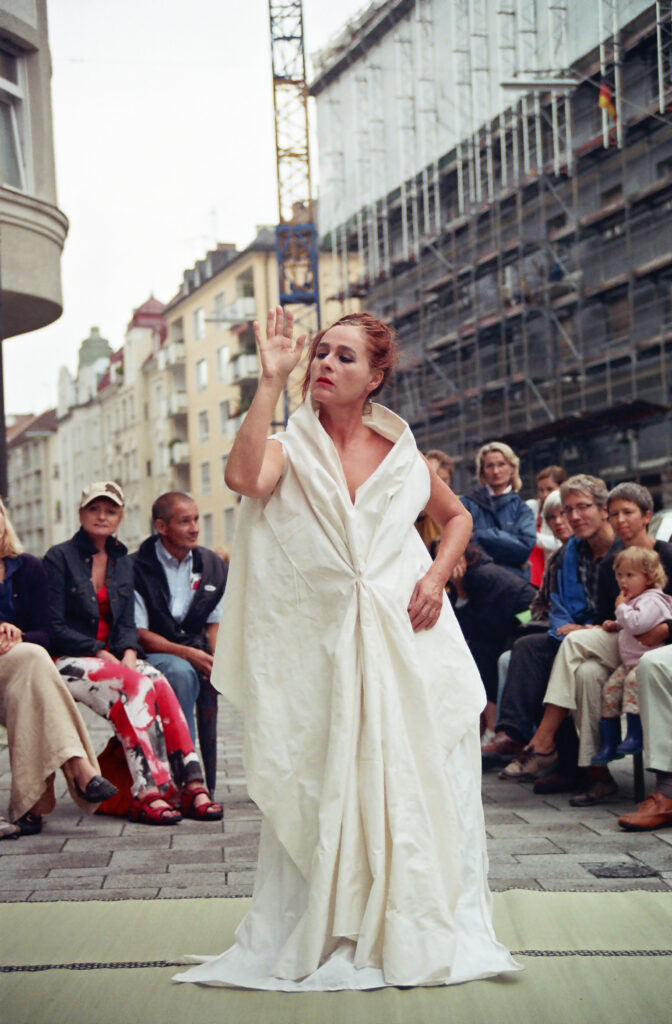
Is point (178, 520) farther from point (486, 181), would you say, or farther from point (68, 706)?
point (486, 181)

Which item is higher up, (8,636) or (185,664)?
(8,636)

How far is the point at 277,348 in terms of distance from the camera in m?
3.83

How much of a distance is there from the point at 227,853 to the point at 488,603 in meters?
3.26

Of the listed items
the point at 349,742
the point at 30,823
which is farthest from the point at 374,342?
the point at 30,823

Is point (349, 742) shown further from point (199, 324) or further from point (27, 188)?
point (199, 324)

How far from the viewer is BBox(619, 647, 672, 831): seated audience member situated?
628 cm

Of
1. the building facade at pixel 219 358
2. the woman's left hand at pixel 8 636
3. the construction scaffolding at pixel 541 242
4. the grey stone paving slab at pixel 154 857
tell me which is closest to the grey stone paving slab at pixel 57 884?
the grey stone paving slab at pixel 154 857

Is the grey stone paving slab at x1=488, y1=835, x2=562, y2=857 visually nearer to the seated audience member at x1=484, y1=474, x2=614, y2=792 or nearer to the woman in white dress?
the seated audience member at x1=484, y1=474, x2=614, y2=792

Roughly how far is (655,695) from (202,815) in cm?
247

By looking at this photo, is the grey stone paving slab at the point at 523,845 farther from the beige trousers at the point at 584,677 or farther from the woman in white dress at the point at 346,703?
the woman in white dress at the point at 346,703

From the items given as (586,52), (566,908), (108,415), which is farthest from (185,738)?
(108,415)

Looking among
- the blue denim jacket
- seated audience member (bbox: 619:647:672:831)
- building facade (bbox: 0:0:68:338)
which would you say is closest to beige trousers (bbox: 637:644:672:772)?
seated audience member (bbox: 619:647:672:831)

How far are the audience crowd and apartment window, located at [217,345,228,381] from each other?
56754 mm

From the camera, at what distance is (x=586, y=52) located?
31375 mm
